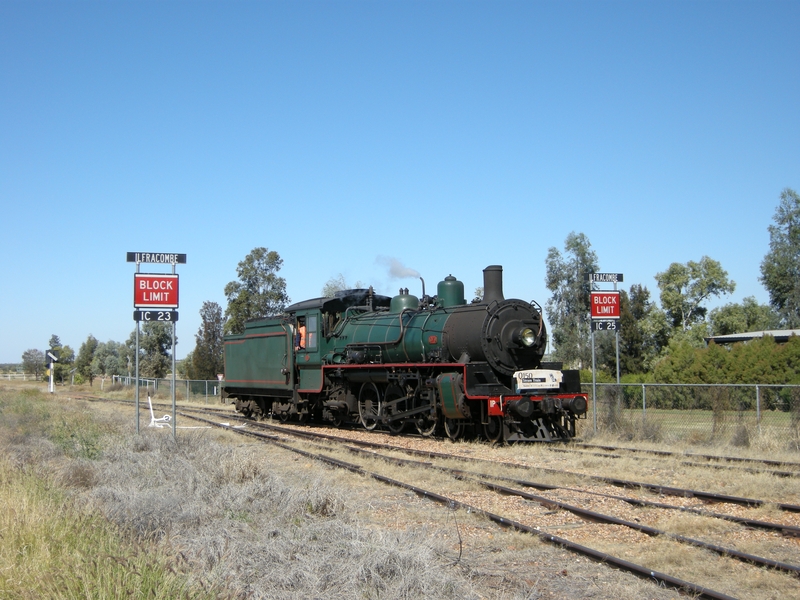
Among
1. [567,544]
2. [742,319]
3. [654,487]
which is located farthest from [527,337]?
[742,319]

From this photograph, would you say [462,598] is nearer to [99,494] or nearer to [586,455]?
[99,494]

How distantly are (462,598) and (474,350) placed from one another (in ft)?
33.5

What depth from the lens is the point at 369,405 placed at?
18.8 meters

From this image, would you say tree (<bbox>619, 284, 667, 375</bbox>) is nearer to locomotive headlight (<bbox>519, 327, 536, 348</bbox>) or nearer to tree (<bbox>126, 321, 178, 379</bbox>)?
locomotive headlight (<bbox>519, 327, 536, 348</bbox>)

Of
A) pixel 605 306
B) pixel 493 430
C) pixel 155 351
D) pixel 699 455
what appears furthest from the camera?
pixel 155 351

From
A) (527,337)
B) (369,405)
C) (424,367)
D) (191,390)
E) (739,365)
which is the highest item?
(527,337)

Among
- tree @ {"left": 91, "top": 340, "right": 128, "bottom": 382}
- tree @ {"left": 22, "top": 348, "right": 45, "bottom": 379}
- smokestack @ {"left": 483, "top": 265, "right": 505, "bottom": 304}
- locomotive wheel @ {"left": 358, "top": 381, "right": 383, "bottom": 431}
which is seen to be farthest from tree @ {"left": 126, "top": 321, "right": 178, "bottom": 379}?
smokestack @ {"left": 483, "top": 265, "right": 505, "bottom": 304}

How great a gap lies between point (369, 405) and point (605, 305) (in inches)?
245

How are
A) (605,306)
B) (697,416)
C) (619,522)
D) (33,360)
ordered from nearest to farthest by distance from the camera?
(619,522) → (605,306) → (697,416) → (33,360)

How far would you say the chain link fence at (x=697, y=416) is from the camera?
15484 millimetres

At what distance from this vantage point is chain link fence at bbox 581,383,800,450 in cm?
1548

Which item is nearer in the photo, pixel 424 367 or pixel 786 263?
pixel 424 367

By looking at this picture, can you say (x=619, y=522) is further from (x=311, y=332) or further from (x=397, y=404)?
(x=311, y=332)

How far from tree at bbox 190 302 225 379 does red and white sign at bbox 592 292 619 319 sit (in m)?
36.8
